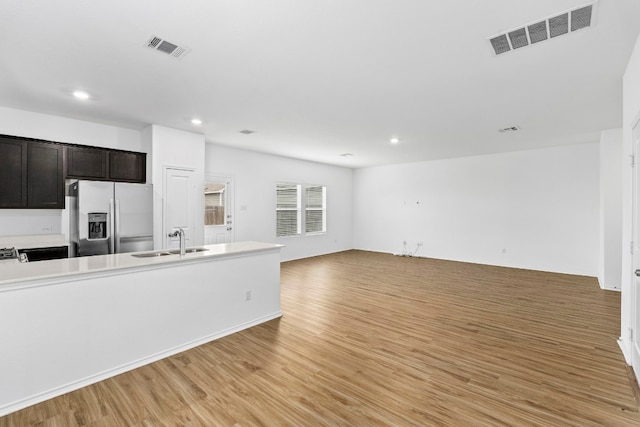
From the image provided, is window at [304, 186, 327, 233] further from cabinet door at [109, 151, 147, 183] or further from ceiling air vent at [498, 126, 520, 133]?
ceiling air vent at [498, 126, 520, 133]

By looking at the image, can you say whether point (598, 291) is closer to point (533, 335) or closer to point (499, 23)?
point (533, 335)

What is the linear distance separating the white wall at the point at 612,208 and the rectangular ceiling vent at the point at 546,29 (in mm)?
4117

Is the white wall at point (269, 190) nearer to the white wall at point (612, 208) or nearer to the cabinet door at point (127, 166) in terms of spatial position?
the cabinet door at point (127, 166)

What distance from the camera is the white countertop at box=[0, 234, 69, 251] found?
4070 millimetres

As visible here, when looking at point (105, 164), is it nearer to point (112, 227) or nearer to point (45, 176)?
point (45, 176)

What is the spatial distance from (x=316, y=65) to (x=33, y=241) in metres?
4.54

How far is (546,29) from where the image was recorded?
2326mm

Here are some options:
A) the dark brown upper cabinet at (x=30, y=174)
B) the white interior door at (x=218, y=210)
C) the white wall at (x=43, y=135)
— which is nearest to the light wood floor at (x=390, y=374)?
the white interior door at (x=218, y=210)

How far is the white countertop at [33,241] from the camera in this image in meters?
4.07

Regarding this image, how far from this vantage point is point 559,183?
6562 millimetres

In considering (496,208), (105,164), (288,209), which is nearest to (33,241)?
(105,164)

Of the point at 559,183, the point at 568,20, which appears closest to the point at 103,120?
the point at 568,20

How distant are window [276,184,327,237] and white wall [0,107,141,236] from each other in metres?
3.94

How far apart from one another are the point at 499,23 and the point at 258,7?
1.74 metres
